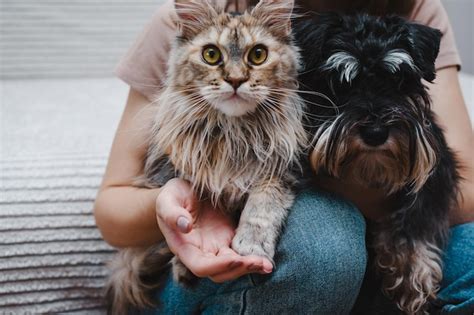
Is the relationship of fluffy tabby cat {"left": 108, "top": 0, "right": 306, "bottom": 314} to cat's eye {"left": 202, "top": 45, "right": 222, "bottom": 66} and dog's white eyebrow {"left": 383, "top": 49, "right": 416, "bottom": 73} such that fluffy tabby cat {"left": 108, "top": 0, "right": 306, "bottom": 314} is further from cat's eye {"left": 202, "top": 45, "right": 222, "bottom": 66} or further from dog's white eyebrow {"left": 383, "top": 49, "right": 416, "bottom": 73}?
dog's white eyebrow {"left": 383, "top": 49, "right": 416, "bottom": 73}

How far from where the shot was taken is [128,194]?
1448 mm

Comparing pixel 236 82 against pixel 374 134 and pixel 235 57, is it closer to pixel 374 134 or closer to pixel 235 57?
pixel 235 57

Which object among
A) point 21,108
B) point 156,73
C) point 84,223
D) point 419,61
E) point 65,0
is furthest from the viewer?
point 65,0

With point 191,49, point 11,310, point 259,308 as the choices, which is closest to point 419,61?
point 191,49

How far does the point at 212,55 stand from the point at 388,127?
39 cm

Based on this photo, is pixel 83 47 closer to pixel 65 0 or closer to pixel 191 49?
pixel 65 0

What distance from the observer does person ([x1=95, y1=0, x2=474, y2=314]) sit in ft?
3.92

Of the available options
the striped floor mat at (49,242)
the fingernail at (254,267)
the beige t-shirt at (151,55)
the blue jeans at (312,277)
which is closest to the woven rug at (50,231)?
the striped floor mat at (49,242)

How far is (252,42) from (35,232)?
A: 0.83 metres

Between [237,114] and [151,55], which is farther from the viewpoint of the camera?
[151,55]

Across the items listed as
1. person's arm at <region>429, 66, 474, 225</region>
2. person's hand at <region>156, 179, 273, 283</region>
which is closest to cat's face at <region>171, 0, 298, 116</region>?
person's hand at <region>156, 179, 273, 283</region>

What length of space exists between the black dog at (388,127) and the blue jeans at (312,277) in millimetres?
71

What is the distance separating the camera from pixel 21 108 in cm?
241

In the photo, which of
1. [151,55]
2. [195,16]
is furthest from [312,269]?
[151,55]
